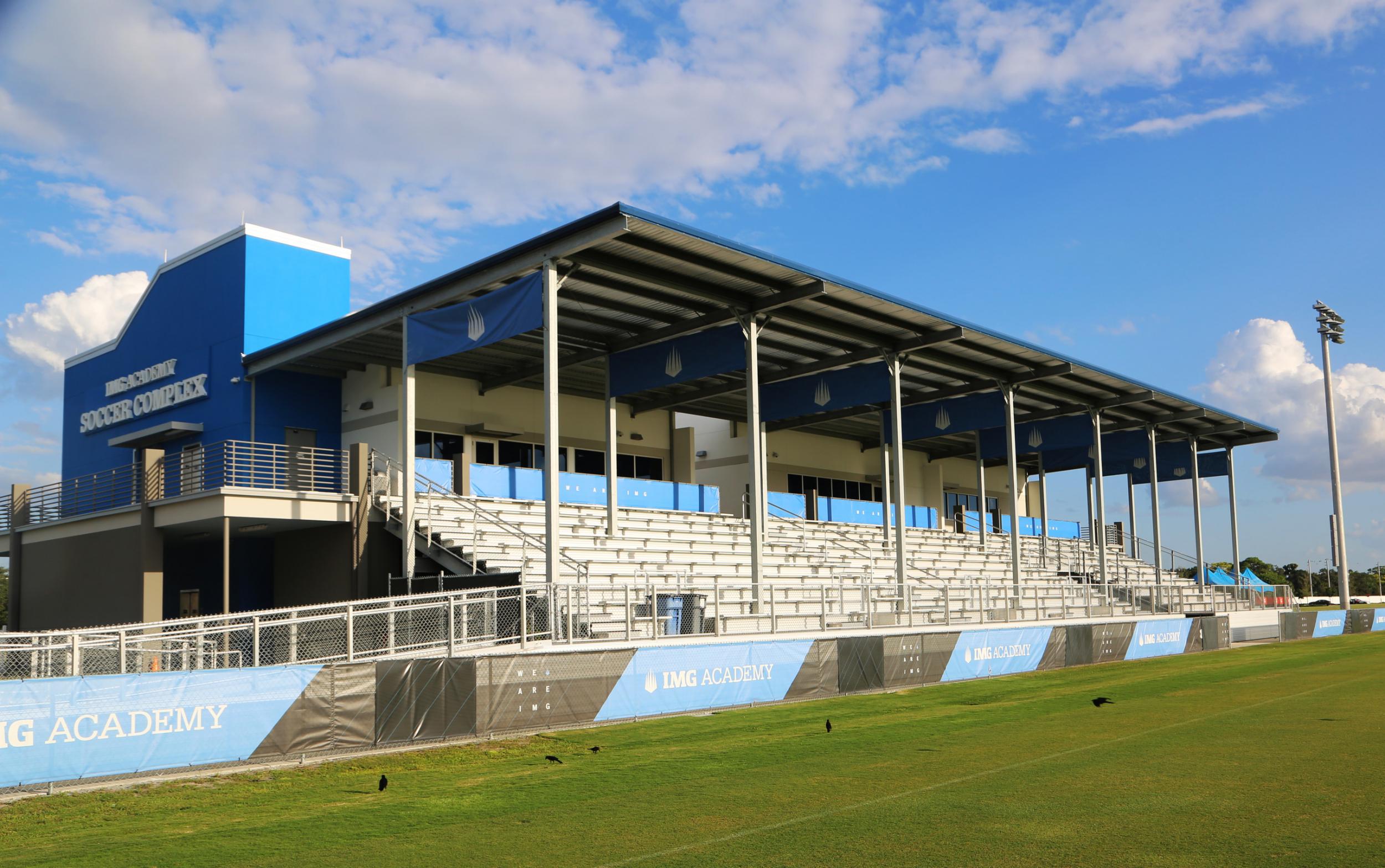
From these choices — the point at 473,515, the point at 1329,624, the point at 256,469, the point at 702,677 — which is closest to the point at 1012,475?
the point at 473,515

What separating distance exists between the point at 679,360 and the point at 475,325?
5741mm

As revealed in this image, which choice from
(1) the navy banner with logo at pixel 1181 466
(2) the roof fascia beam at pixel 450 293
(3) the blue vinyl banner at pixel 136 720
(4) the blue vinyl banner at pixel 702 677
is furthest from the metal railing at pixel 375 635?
(1) the navy banner with logo at pixel 1181 466

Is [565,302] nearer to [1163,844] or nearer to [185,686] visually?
[185,686]

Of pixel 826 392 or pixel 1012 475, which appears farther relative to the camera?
pixel 1012 475

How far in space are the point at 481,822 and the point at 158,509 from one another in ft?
60.9

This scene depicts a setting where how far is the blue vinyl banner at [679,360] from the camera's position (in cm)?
2453

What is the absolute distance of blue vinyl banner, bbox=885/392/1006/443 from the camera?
33250 millimetres

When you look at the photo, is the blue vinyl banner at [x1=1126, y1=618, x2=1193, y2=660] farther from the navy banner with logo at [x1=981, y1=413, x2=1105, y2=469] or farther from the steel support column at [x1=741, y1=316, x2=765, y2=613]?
the steel support column at [x1=741, y1=316, x2=765, y2=613]

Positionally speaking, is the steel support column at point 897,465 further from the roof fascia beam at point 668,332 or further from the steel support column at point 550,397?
the steel support column at point 550,397

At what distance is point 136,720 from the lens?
10.8 meters

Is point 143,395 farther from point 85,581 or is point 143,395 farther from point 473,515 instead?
point 473,515

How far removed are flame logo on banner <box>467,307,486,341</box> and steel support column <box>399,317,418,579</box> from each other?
2099 mm

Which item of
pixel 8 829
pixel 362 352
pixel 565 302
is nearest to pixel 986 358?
pixel 565 302

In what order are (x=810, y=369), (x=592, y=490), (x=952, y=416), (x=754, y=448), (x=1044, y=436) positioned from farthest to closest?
(x=1044, y=436), (x=952, y=416), (x=592, y=490), (x=810, y=369), (x=754, y=448)
